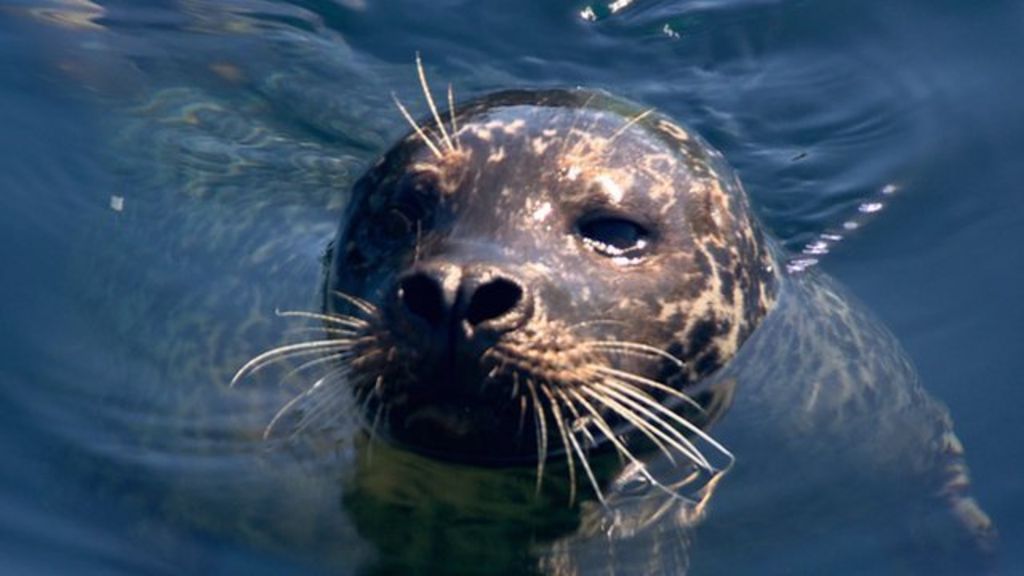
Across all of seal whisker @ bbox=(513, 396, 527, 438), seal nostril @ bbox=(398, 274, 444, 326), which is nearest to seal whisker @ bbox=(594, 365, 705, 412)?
seal whisker @ bbox=(513, 396, 527, 438)

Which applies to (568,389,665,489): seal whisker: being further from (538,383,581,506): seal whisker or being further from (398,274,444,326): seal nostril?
(398,274,444,326): seal nostril

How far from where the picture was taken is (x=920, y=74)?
943 cm

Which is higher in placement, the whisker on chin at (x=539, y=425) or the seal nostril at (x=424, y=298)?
the seal nostril at (x=424, y=298)

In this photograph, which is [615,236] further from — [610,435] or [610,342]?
[610,435]

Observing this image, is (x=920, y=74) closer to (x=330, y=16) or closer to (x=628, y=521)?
(x=330, y=16)

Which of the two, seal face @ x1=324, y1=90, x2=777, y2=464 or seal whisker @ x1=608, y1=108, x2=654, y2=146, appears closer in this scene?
seal face @ x1=324, y1=90, x2=777, y2=464

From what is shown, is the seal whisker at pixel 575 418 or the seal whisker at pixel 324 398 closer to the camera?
the seal whisker at pixel 575 418

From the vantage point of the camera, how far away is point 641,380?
5.71m

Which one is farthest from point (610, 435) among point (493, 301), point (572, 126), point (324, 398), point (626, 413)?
point (572, 126)

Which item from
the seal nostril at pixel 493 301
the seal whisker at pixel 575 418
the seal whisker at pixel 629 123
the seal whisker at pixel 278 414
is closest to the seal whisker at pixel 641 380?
the seal whisker at pixel 575 418

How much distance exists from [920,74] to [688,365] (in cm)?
368

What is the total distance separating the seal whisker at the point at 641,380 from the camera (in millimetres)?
5691

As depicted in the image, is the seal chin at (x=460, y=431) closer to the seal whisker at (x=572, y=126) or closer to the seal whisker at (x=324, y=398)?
the seal whisker at (x=324, y=398)

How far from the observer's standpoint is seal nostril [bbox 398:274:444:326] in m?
5.34
